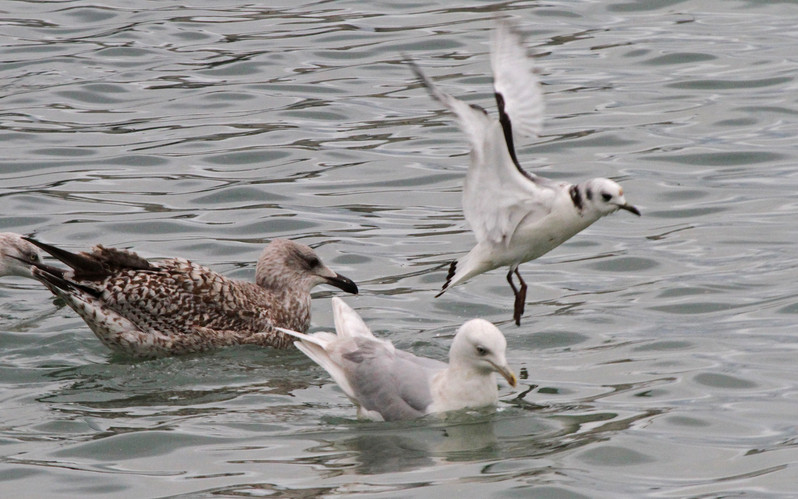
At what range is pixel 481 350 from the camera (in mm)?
7973

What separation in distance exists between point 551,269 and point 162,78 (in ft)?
23.3

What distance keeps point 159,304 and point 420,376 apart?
8.00ft

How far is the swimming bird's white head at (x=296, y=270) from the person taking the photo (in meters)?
10.5

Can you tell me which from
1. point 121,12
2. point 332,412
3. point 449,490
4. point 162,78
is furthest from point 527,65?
point 121,12

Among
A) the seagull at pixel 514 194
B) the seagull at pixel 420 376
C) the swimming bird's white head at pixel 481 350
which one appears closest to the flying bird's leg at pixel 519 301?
the seagull at pixel 514 194

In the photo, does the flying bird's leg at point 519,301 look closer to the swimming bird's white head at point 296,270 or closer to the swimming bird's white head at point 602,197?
the swimming bird's white head at point 602,197

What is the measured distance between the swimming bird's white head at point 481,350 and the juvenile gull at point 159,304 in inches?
95.2

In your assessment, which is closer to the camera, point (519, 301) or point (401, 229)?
point (519, 301)

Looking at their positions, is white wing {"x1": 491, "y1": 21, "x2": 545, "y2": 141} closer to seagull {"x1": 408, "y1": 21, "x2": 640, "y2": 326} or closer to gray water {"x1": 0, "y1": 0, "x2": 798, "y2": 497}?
seagull {"x1": 408, "y1": 21, "x2": 640, "y2": 326}

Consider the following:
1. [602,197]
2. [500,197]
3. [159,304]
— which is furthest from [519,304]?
[159,304]

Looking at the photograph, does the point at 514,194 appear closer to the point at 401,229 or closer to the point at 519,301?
the point at 519,301

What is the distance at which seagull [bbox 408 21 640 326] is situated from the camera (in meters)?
9.23

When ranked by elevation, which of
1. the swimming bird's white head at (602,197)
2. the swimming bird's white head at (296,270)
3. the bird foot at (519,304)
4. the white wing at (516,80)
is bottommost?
the bird foot at (519,304)

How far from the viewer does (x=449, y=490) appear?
6.90 m
